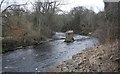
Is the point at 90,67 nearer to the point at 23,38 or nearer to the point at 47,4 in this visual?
the point at 23,38

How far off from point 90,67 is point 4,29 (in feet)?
62.9

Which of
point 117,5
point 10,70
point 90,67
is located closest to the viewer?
point 90,67

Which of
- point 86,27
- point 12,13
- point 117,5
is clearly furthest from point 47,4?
point 117,5

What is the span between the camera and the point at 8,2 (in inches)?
1164

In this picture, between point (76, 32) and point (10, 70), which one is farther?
point (76, 32)

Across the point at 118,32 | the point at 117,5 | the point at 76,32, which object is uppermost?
the point at 117,5

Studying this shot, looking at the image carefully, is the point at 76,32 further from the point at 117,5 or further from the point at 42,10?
the point at 117,5

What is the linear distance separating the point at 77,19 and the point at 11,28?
88.7 ft

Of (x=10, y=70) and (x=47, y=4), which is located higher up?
(x=47, y=4)

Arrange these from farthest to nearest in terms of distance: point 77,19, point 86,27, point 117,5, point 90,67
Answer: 1. point 77,19
2. point 86,27
3. point 117,5
4. point 90,67

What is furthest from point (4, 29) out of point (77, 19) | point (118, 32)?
Answer: point (77, 19)

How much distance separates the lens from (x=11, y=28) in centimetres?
3045

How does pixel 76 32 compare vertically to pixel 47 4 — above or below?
below

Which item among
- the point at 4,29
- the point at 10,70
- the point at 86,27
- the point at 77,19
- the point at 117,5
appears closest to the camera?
the point at 10,70
